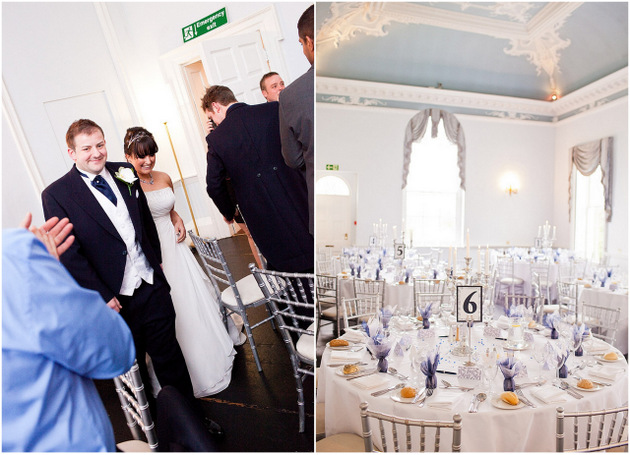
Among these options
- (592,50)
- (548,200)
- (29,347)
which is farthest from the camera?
(548,200)

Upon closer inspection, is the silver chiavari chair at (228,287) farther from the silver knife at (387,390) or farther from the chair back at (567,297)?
the chair back at (567,297)

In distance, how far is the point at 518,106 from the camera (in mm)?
8023

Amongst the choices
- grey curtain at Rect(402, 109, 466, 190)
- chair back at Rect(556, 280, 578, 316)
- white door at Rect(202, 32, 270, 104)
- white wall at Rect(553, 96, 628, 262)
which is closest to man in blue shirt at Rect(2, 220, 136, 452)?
white door at Rect(202, 32, 270, 104)

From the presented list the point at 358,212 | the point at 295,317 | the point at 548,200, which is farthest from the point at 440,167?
the point at 295,317

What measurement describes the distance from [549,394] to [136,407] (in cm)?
182

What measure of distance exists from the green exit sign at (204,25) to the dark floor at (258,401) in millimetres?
687

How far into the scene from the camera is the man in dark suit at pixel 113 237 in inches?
40.1

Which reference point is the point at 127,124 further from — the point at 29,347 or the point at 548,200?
the point at 548,200

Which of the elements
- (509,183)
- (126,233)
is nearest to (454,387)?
(126,233)

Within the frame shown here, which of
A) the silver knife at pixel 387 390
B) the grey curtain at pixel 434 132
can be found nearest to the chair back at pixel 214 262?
the silver knife at pixel 387 390

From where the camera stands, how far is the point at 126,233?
106 centimetres

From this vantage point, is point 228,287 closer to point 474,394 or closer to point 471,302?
point 474,394

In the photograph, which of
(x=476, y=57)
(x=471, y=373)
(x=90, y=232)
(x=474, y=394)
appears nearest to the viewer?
(x=90, y=232)

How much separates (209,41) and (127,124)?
388 mm
